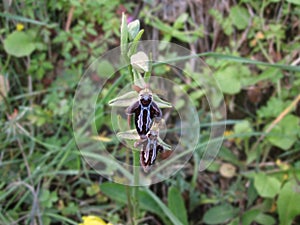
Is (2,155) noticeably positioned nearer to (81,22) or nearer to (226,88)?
(81,22)

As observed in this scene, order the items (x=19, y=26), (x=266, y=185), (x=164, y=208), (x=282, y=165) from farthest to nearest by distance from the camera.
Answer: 1. (x=19, y=26)
2. (x=282, y=165)
3. (x=266, y=185)
4. (x=164, y=208)

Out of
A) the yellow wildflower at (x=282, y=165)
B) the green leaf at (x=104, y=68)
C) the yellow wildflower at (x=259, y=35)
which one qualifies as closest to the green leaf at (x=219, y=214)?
the yellow wildflower at (x=282, y=165)

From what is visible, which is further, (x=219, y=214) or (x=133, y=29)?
(x=219, y=214)

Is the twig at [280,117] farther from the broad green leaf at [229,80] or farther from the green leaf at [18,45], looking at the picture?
the green leaf at [18,45]

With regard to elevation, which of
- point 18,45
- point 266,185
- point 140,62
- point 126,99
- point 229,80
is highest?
point 18,45

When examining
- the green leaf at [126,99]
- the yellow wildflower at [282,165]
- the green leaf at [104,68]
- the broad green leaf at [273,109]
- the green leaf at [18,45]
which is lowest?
the yellow wildflower at [282,165]

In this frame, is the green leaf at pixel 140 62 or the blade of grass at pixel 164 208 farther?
the blade of grass at pixel 164 208

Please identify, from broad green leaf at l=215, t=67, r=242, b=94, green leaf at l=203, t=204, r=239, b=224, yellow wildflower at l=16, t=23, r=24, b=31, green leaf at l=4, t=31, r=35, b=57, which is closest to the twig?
broad green leaf at l=215, t=67, r=242, b=94

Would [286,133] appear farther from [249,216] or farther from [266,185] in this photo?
[249,216]

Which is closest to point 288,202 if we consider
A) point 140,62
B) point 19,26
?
point 140,62
